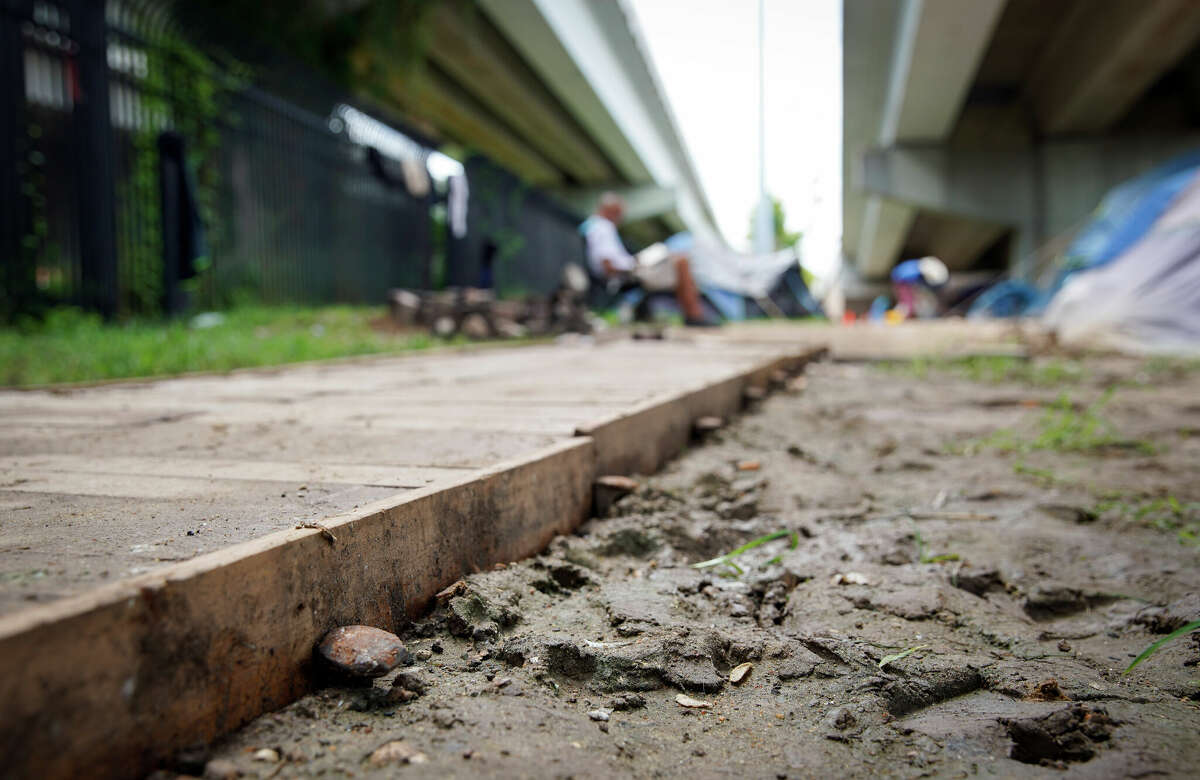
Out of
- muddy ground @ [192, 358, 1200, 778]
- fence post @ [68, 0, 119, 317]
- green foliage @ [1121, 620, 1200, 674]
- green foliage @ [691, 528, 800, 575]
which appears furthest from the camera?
fence post @ [68, 0, 119, 317]

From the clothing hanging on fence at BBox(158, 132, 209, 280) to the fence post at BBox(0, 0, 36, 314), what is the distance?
0.94 m

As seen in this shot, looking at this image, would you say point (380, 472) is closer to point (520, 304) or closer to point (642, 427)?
point (642, 427)

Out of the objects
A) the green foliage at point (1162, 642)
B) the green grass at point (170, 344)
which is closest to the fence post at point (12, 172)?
the green grass at point (170, 344)

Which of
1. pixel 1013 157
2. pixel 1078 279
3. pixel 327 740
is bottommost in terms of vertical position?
pixel 327 740

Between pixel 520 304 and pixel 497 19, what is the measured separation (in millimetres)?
5305

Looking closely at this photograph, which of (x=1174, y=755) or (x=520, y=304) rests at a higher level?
(x=520, y=304)

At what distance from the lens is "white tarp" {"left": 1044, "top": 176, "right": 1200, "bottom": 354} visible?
6738mm

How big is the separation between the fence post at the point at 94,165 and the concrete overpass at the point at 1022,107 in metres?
8.91

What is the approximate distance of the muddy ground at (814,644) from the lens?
894 millimetres

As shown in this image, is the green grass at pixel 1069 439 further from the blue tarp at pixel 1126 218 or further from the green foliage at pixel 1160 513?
the blue tarp at pixel 1126 218

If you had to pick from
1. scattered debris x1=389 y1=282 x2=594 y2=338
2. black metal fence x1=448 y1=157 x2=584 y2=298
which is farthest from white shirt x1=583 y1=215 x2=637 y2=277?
scattered debris x1=389 y1=282 x2=594 y2=338

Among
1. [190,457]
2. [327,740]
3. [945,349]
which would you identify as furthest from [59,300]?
[945,349]

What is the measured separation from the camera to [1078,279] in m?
9.02

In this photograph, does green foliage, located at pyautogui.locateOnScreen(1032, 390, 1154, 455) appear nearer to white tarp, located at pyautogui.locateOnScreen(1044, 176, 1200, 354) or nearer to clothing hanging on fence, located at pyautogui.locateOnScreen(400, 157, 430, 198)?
white tarp, located at pyautogui.locateOnScreen(1044, 176, 1200, 354)
